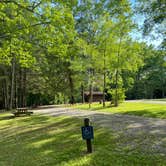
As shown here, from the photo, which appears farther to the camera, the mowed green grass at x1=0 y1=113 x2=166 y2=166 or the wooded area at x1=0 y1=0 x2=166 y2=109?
the wooded area at x1=0 y1=0 x2=166 y2=109

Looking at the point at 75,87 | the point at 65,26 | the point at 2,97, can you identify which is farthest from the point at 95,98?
the point at 65,26

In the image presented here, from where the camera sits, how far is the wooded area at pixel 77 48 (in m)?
9.46

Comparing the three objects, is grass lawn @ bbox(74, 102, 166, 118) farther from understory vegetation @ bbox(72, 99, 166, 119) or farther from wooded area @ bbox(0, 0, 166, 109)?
wooded area @ bbox(0, 0, 166, 109)

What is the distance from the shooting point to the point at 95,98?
163 ft

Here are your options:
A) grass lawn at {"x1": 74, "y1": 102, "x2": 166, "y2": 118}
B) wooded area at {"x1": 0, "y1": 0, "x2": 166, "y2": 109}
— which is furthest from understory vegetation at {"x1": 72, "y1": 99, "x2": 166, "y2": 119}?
wooded area at {"x1": 0, "y1": 0, "x2": 166, "y2": 109}

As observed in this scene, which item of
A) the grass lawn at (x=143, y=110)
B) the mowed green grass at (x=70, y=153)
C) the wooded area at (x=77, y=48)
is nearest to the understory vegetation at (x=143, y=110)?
the grass lawn at (x=143, y=110)

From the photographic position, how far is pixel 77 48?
→ 544 inches

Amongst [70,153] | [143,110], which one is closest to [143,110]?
[143,110]

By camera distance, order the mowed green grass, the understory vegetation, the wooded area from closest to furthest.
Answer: the mowed green grass → the wooded area → the understory vegetation

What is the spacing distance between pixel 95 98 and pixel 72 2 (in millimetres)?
41160

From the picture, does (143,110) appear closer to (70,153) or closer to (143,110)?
(143,110)

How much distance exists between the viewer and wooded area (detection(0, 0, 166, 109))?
9461 mm

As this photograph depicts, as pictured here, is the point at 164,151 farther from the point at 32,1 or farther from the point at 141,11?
the point at 141,11

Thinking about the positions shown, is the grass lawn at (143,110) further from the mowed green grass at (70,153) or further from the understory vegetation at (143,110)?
the mowed green grass at (70,153)
